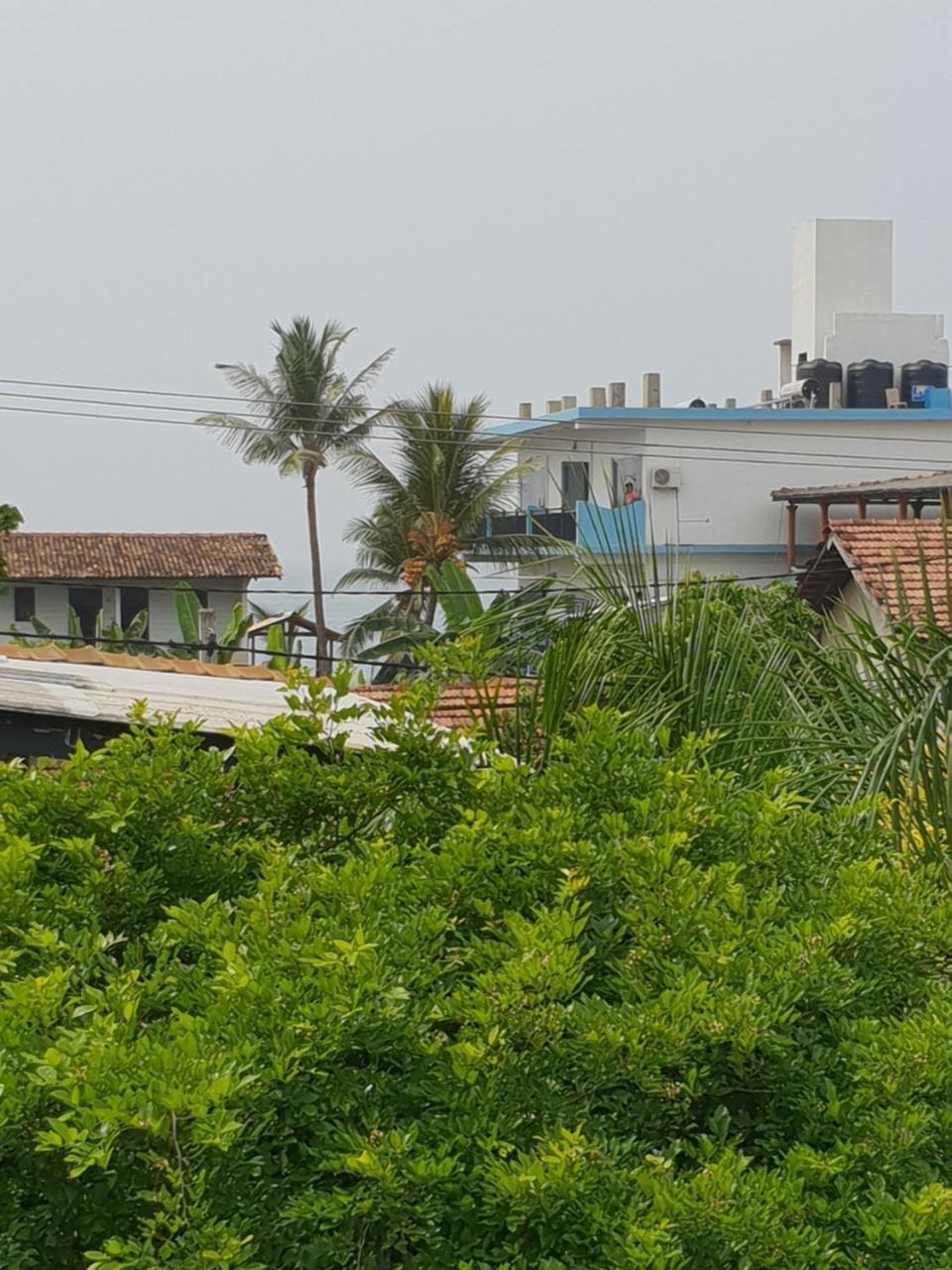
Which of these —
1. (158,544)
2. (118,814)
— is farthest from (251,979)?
(158,544)

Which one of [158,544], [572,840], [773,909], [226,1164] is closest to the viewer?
[226,1164]

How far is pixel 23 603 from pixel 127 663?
36.6 metres

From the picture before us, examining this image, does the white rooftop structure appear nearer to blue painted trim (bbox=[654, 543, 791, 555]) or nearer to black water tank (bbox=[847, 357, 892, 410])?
black water tank (bbox=[847, 357, 892, 410])

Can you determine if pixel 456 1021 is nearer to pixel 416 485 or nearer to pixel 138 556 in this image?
pixel 416 485

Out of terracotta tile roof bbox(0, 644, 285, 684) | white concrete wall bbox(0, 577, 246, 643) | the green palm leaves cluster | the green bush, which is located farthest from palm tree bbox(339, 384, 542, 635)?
the green bush

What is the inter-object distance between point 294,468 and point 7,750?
101 feet

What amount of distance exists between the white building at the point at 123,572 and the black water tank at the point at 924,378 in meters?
19.3

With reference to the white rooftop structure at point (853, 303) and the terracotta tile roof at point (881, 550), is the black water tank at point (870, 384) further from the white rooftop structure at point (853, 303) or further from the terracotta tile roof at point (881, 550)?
the terracotta tile roof at point (881, 550)

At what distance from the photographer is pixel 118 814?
9.51 feet

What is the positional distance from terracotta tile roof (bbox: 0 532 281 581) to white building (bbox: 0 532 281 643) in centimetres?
3

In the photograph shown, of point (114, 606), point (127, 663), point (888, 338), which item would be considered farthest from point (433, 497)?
point (127, 663)

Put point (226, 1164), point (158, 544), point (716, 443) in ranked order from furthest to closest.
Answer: point (158, 544), point (716, 443), point (226, 1164)

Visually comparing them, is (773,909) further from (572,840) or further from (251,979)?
(251,979)

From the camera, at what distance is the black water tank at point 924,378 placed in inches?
1384
